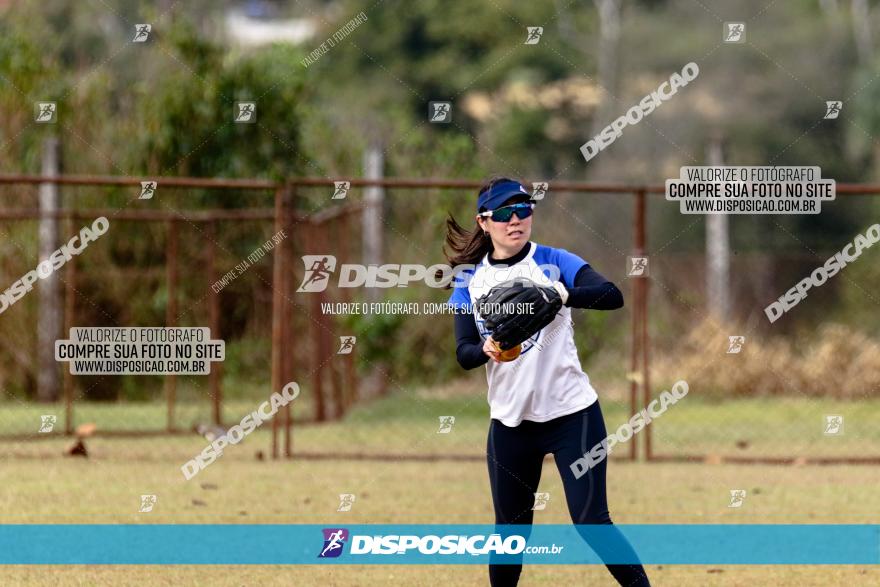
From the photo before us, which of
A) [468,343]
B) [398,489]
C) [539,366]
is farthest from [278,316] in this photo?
[539,366]

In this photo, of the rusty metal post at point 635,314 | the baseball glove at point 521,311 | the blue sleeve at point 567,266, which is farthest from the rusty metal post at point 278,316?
the baseball glove at point 521,311

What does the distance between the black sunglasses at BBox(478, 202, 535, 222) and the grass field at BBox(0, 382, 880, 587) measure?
2.48m

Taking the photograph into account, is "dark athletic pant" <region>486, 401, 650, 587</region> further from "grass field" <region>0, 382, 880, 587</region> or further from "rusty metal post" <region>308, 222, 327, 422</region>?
"rusty metal post" <region>308, 222, 327, 422</region>

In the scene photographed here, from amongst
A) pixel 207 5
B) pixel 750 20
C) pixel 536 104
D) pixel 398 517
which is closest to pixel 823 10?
pixel 750 20

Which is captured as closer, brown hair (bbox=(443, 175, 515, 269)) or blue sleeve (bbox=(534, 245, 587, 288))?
blue sleeve (bbox=(534, 245, 587, 288))

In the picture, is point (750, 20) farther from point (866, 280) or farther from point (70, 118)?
point (70, 118)

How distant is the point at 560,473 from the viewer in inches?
288

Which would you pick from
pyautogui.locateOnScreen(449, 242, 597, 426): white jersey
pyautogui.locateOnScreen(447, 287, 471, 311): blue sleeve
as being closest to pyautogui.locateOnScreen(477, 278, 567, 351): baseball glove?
pyautogui.locateOnScreen(449, 242, 597, 426): white jersey

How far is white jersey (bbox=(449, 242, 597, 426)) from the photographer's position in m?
7.37

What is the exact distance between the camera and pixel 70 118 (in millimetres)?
23312

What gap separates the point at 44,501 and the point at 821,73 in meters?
36.2

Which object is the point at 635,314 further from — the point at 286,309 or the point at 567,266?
the point at 567,266

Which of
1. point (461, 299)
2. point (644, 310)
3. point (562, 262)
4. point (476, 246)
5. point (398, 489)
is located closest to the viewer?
point (562, 262)

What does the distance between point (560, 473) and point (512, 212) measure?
3.86 feet
